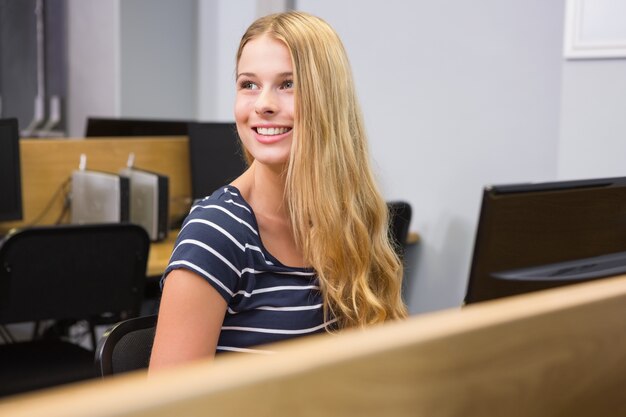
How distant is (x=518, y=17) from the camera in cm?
316

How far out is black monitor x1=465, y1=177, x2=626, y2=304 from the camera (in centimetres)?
86

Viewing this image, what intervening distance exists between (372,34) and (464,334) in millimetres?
3244

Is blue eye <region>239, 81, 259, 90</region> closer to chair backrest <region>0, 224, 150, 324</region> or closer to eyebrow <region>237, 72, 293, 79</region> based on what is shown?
eyebrow <region>237, 72, 293, 79</region>

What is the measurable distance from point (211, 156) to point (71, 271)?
115cm

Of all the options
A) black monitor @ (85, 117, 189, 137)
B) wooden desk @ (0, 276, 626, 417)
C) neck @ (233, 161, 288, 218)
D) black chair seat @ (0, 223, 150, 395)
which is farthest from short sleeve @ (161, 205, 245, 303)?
black monitor @ (85, 117, 189, 137)

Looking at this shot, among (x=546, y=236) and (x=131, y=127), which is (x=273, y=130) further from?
(x=131, y=127)

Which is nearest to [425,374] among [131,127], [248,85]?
[248,85]

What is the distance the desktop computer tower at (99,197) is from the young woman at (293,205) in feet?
5.85

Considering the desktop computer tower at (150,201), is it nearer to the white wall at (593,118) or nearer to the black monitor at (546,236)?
the white wall at (593,118)

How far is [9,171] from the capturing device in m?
3.13

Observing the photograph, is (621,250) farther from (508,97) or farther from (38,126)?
(38,126)

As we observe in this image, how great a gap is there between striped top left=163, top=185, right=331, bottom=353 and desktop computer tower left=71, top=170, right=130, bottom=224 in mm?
1840

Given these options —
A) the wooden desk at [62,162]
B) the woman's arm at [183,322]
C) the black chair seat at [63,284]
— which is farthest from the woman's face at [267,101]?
the wooden desk at [62,162]

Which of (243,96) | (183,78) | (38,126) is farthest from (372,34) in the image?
(38,126)
